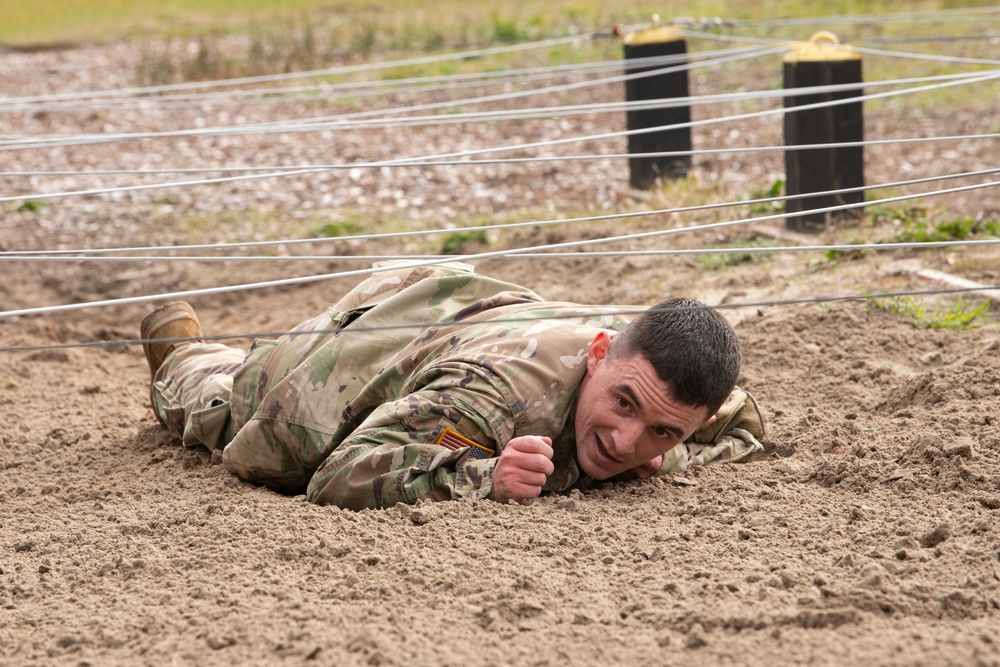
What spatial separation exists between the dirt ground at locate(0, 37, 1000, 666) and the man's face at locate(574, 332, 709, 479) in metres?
0.14

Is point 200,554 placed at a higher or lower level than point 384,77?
lower

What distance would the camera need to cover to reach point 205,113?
36.5ft

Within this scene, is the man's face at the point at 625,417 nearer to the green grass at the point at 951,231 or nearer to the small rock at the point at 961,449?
the small rock at the point at 961,449

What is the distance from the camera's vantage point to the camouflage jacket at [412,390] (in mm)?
2979

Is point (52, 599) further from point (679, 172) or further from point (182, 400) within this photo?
point (679, 172)

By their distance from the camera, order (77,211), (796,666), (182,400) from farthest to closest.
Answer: (77,211), (182,400), (796,666)

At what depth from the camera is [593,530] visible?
280 cm

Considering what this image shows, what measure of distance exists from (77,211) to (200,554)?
19.3 feet

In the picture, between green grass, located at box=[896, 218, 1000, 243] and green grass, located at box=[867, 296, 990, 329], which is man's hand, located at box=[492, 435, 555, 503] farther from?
green grass, located at box=[896, 218, 1000, 243]

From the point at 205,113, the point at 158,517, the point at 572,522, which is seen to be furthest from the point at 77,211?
the point at 572,522

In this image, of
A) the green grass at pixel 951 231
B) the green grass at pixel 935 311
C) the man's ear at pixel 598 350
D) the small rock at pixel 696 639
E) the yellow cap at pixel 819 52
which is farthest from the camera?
the yellow cap at pixel 819 52

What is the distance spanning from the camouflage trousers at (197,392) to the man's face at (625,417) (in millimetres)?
1410

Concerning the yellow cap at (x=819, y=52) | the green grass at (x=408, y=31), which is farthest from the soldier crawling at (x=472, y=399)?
the green grass at (x=408, y=31)

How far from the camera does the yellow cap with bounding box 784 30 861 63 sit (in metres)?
5.91
